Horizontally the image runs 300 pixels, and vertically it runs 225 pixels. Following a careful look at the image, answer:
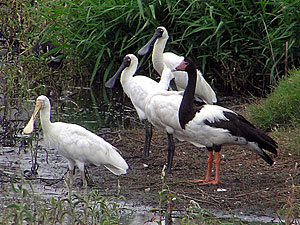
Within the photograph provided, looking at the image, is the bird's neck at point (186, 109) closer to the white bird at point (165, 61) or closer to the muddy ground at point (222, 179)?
the muddy ground at point (222, 179)

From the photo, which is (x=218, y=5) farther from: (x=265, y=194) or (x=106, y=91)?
(x=265, y=194)

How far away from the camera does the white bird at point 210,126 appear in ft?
22.2

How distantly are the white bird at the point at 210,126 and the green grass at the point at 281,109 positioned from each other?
1.61 meters

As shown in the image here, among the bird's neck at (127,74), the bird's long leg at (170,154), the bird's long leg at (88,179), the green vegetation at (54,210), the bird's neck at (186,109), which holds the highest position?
the bird's neck at (127,74)

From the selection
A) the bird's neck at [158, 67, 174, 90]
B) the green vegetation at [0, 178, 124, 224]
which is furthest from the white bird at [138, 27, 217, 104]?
the green vegetation at [0, 178, 124, 224]

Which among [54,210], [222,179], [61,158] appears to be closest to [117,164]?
[222,179]

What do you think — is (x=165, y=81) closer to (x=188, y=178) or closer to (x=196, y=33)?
(x=188, y=178)

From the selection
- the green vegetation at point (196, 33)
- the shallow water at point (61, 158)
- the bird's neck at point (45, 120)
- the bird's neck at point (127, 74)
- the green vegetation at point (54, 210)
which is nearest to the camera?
the green vegetation at point (54, 210)

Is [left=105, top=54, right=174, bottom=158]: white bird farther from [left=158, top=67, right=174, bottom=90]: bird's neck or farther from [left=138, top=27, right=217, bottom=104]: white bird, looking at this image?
[left=138, top=27, right=217, bottom=104]: white bird

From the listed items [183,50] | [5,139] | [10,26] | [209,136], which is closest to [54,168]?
[5,139]

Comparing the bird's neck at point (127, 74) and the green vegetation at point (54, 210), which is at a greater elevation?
the bird's neck at point (127, 74)

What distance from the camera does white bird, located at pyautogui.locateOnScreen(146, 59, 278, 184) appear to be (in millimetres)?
6754

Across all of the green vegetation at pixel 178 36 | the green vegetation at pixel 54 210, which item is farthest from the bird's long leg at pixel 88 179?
the green vegetation at pixel 178 36

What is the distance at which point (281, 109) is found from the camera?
28.1 ft
